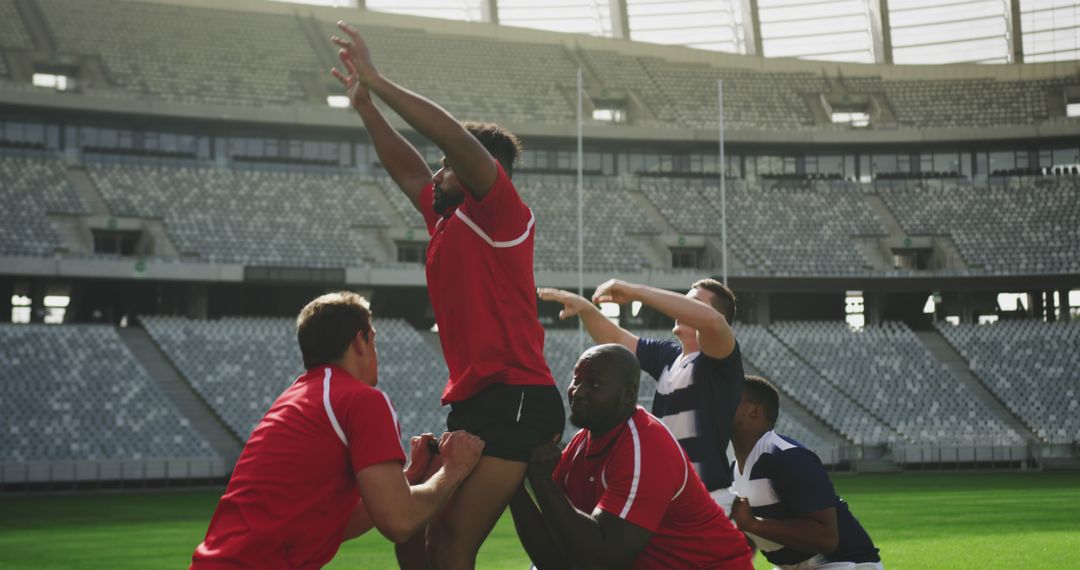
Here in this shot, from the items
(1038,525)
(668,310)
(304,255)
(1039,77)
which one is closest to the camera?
(668,310)

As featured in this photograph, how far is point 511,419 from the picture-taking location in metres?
4.45

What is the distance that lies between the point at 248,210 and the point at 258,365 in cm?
856

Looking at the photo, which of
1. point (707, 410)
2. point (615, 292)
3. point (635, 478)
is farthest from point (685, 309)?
→ point (635, 478)

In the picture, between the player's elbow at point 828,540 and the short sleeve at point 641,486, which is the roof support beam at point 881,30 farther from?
the short sleeve at point 641,486

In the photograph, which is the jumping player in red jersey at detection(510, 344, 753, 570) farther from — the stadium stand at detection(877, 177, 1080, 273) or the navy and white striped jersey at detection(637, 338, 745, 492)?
the stadium stand at detection(877, 177, 1080, 273)

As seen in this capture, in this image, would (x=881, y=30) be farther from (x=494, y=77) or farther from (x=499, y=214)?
(x=499, y=214)

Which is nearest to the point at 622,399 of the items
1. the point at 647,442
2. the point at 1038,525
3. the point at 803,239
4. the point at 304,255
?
the point at 647,442

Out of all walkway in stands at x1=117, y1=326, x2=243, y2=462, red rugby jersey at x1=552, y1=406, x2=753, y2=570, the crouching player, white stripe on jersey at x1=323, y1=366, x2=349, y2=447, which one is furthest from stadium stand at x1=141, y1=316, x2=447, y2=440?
white stripe on jersey at x1=323, y1=366, x2=349, y2=447

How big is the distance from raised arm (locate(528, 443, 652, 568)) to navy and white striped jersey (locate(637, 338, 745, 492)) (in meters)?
1.60

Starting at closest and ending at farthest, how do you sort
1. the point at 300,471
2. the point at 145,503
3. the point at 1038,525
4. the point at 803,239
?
the point at 300,471
the point at 1038,525
the point at 145,503
the point at 803,239

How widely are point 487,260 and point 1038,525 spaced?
14547mm

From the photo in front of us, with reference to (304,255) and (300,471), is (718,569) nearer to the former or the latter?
(300,471)

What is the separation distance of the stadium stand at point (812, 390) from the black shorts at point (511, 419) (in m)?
30.2

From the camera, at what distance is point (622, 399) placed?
4.56 m
